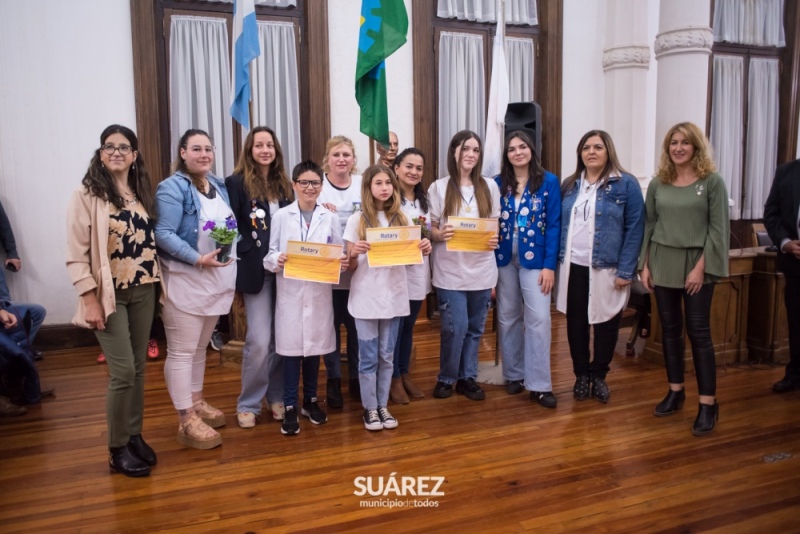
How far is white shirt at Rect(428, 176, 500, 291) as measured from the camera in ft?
11.9

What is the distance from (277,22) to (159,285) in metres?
3.82

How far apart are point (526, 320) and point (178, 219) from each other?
80.4 inches

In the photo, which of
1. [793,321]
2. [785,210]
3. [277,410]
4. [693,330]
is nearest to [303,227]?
[277,410]

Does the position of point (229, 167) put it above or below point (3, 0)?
below

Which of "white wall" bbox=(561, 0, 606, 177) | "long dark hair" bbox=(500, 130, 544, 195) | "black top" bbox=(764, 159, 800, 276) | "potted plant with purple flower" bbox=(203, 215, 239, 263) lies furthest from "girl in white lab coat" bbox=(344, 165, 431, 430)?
"white wall" bbox=(561, 0, 606, 177)

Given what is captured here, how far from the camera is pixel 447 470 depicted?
2873mm

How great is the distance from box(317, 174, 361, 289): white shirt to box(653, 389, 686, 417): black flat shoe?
1.89 m

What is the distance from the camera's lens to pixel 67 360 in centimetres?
498

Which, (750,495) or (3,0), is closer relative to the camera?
(750,495)

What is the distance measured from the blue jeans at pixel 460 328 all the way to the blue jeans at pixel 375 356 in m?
0.41

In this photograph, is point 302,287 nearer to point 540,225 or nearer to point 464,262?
point 464,262

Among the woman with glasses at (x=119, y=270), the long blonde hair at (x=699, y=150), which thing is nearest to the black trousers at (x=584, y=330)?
the long blonde hair at (x=699, y=150)

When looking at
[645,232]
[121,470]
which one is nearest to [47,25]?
[121,470]

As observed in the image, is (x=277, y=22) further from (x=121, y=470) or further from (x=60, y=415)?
(x=121, y=470)
